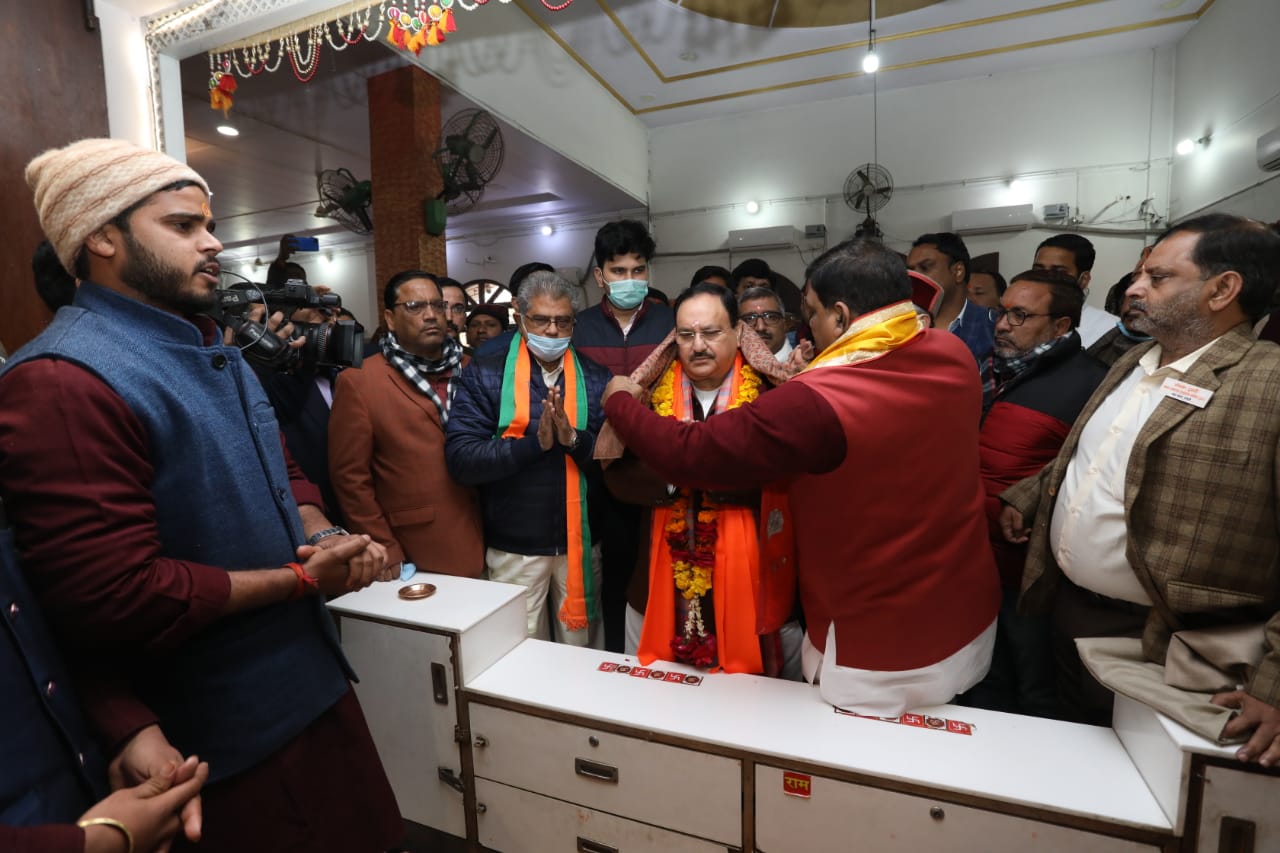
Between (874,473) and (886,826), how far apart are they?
772 millimetres

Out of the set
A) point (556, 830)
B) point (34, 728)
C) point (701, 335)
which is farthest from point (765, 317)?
point (34, 728)

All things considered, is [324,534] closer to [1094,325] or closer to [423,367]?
[423,367]

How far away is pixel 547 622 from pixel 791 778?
1.15 metres

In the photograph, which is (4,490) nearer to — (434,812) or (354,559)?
(354,559)

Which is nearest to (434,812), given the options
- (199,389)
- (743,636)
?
A: (743,636)

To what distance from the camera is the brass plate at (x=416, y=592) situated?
1937 mm

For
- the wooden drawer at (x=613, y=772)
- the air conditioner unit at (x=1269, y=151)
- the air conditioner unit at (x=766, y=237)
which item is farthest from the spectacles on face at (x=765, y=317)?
the air conditioner unit at (x=766, y=237)

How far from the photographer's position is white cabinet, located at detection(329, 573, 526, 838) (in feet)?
5.80

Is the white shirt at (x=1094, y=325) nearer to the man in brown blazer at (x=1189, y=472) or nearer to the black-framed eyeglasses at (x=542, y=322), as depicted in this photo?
the man in brown blazer at (x=1189, y=472)

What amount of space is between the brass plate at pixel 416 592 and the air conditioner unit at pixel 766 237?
20.5 feet

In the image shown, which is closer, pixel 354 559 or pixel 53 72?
pixel 354 559

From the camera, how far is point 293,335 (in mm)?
1976

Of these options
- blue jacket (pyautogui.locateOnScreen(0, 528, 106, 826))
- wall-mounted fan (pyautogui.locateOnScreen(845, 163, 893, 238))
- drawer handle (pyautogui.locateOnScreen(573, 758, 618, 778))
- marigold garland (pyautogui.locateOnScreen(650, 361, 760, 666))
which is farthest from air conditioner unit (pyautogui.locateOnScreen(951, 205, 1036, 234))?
blue jacket (pyautogui.locateOnScreen(0, 528, 106, 826))

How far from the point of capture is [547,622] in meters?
2.34
